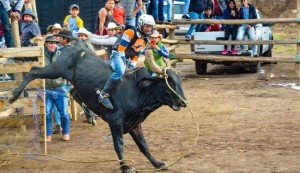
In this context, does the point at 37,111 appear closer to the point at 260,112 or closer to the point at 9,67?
the point at 9,67

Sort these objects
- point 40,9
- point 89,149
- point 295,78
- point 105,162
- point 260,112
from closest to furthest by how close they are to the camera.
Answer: point 105,162 < point 89,149 < point 260,112 < point 295,78 < point 40,9

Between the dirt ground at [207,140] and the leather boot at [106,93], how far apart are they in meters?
1.04

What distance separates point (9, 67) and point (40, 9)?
30.3 ft

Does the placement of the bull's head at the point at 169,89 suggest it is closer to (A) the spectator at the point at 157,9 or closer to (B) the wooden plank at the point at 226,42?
(B) the wooden plank at the point at 226,42

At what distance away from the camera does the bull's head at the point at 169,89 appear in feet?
29.5

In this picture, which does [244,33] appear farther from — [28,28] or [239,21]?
[28,28]

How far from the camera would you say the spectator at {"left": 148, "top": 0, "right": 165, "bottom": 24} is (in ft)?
62.6

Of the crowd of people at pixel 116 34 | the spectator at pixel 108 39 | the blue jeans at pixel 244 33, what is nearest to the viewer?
the crowd of people at pixel 116 34

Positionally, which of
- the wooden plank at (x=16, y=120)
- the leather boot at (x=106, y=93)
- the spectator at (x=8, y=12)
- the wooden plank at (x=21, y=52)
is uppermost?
the spectator at (x=8, y=12)

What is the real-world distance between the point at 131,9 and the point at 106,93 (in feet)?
27.8

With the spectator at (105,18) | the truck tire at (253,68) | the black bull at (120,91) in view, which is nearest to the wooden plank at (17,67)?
the black bull at (120,91)

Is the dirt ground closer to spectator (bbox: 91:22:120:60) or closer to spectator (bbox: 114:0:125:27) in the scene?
spectator (bbox: 91:22:120:60)

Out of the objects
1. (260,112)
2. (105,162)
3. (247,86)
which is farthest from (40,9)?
(105,162)

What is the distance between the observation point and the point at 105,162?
10156 mm
